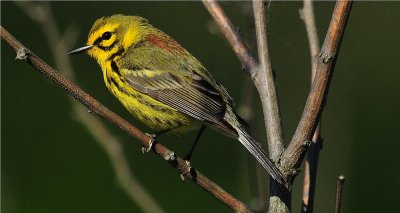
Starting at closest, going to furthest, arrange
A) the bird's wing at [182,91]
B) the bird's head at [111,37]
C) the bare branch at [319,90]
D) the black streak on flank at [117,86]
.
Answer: the bare branch at [319,90] < the bird's wing at [182,91] < the black streak on flank at [117,86] < the bird's head at [111,37]

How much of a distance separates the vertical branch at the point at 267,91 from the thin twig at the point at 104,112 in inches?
8.5

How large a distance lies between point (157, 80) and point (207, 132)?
207 cm

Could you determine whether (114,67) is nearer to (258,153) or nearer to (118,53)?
(118,53)

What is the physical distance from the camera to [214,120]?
347 cm

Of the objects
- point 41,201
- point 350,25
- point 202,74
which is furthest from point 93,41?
point 350,25

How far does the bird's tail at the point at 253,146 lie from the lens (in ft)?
8.50

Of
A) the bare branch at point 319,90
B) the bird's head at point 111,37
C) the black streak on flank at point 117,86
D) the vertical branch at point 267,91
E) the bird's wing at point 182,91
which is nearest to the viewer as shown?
the bare branch at point 319,90

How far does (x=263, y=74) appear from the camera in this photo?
3.01m

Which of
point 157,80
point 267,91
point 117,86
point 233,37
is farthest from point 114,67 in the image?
point 267,91

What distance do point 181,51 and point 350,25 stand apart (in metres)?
3.57

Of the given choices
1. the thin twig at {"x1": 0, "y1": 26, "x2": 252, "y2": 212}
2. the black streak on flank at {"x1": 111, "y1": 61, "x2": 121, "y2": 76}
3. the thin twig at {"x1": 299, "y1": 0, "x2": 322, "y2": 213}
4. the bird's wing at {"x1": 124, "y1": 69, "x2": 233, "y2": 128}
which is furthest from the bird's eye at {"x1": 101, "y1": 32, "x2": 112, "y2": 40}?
the thin twig at {"x1": 0, "y1": 26, "x2": 252, "y2": 212}

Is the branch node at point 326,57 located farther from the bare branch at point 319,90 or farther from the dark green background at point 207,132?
the dark green background at point 207,132

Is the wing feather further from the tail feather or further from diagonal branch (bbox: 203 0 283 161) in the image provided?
diagonal branch (bbox: 203 0 283 161)

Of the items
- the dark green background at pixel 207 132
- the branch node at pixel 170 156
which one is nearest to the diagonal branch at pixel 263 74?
the branch node at pixel 170 156
